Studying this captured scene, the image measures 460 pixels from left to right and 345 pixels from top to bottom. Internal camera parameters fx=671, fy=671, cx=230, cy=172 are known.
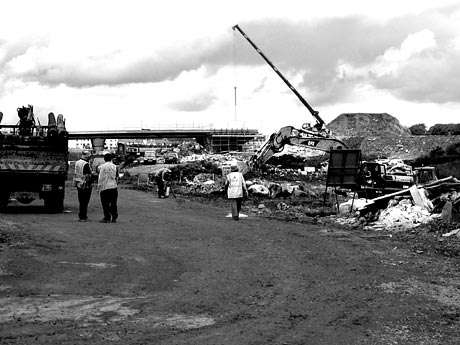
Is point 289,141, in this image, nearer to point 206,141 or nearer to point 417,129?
point 417,129

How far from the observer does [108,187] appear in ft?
54.6

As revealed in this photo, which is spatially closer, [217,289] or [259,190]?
[217,289]

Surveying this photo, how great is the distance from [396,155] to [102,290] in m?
52.9

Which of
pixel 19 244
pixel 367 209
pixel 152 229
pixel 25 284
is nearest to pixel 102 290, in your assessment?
pixel 25 284

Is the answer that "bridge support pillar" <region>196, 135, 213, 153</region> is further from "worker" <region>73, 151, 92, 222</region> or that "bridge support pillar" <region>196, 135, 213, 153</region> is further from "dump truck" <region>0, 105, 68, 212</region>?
"worker" <region>73, 151, 92, 222</region>

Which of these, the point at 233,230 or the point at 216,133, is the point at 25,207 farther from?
the point at 216,133

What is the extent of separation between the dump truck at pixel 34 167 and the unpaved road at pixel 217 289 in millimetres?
4034

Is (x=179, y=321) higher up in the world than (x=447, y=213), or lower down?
lower down

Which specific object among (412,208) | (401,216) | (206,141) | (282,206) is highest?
(206,141)

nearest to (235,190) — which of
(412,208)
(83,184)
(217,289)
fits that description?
(83,184)

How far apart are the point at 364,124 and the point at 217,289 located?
7967 cm

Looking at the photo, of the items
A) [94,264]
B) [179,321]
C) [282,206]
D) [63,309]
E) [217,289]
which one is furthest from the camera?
[282,206]

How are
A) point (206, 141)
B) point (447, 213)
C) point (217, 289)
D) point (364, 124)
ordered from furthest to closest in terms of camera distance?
point (206, 141) → point (364, 124) → point (447, 213) → point (217, 289)

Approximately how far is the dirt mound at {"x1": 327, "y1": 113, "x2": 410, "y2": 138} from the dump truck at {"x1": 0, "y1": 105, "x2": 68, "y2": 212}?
212 ft
